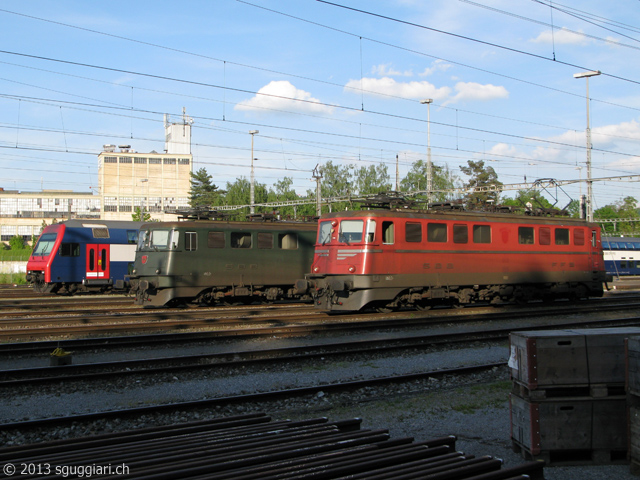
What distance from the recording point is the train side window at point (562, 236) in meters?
21.5

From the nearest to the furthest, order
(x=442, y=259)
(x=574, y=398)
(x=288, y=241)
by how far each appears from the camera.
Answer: (x=574, y=398), (x=442, y=259), (x=288, y=241)

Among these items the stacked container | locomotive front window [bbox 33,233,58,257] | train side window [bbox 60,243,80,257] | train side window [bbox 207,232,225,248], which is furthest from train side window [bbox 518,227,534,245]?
locomotive front window [bbox 33,233,58,257]

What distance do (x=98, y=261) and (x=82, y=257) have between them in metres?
0.72

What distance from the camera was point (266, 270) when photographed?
69.7 feet

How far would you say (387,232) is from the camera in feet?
57.0

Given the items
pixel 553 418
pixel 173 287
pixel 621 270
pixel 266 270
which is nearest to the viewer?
pixel 553 418

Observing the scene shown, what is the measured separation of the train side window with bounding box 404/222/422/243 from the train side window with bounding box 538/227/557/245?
568 cm

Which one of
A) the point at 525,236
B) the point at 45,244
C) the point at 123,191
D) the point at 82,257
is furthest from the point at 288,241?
the point at 123,191

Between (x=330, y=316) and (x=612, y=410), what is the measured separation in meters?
12.3

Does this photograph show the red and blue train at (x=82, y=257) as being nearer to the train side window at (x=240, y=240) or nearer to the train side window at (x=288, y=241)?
the train side window at (x=240, y=240)

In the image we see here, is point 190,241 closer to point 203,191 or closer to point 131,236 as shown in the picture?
point 131,236

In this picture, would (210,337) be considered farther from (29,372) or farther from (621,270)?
(621,270)

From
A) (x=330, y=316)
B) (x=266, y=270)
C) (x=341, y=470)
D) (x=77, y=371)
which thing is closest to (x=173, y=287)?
(x=266, y=270)

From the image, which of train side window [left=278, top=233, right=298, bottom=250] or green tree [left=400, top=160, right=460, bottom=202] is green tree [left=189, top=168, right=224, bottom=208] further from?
train side window [left=278, top=233, right=298, bottom=250]
